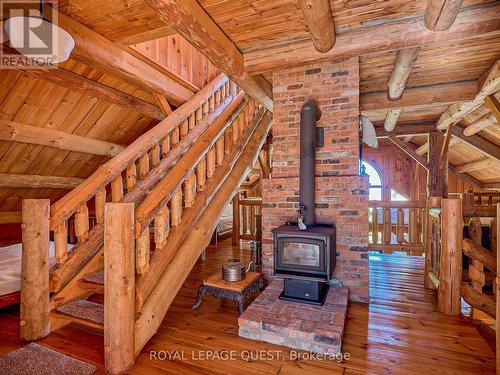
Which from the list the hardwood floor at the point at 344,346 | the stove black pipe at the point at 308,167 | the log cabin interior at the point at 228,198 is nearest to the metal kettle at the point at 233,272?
the log cabin interior at the point at 228,198

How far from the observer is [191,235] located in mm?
2811

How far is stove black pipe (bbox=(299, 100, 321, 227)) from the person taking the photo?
278 centimetres

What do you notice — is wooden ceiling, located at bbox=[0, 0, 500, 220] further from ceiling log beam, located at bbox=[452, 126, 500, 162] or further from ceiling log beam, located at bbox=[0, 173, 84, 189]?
ceiling log beam, located at bbox=[452, 126, 500, 162]

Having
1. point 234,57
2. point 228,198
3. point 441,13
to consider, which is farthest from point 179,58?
point 441,13

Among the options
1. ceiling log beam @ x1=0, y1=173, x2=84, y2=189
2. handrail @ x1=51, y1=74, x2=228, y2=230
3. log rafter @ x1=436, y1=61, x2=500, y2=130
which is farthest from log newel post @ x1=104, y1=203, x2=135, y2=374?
log rafter @ x1=436, y1=61, x2=500, y2=130

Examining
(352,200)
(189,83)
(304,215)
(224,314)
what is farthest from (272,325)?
(189,83)

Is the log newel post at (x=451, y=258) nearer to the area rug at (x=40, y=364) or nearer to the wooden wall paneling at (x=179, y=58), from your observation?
the area rug at (x=40, y=364)

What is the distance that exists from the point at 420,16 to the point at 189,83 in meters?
3.24

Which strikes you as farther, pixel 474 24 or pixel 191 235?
pixel 191 235

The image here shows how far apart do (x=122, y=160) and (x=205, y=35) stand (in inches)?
65.7

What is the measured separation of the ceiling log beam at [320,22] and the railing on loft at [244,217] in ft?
11.5

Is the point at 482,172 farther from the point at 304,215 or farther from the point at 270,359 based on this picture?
the point at 270,359

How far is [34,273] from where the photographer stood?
2.18 meters

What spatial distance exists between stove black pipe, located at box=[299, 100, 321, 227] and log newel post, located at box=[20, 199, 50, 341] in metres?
2.33
